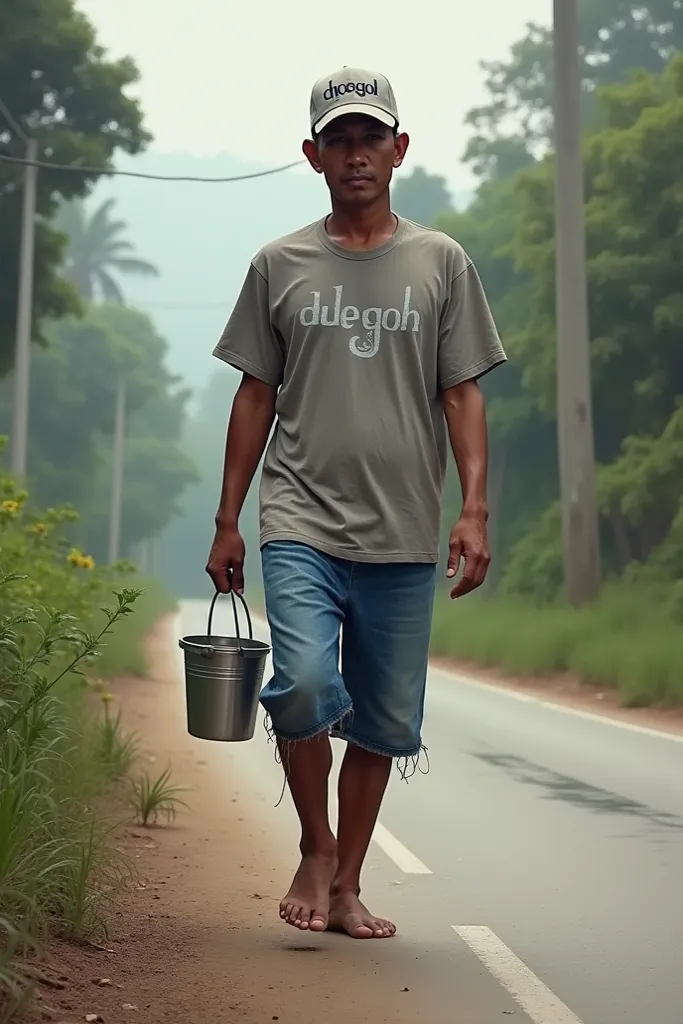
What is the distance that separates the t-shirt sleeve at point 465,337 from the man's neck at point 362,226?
27 cm

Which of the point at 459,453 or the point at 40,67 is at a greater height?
the point at 40,67

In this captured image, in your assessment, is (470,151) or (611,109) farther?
(470,151)

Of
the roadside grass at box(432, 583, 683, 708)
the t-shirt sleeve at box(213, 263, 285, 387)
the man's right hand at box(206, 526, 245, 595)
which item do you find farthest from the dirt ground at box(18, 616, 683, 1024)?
the roadside grass at box(432, 583, 683, 708)

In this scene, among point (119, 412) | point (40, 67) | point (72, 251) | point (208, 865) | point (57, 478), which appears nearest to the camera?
point (208, 865)

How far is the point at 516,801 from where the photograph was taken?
33.5 feet

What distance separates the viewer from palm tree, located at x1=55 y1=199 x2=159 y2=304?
99250 millimetres

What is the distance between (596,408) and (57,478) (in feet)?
84.7

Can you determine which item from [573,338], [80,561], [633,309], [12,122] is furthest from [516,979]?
[12,122]

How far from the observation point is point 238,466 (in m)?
6.17

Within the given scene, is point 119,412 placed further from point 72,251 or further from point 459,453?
point 459,453

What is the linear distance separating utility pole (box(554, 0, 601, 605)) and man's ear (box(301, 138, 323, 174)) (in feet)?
55.1

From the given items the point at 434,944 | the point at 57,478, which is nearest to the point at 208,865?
the point at 434,944

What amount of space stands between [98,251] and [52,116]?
70208 mm

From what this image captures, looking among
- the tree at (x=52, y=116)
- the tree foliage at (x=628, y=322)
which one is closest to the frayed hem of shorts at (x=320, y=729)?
the tree foliage at (x=628, y=322)
